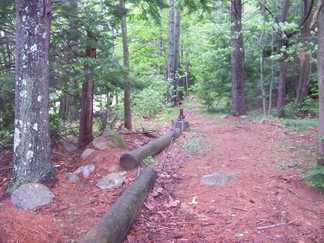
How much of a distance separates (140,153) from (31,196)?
2.42 m

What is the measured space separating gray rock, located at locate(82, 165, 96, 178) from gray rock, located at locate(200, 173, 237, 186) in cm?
219

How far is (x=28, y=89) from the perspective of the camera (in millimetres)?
5191

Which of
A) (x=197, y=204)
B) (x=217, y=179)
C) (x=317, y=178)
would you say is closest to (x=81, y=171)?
(x=197, y=204)

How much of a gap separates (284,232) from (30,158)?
4.04 m

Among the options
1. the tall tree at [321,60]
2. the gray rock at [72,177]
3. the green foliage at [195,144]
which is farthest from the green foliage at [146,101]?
the tall tree at [321,60]

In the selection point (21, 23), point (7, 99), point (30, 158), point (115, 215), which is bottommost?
point (115, 215)

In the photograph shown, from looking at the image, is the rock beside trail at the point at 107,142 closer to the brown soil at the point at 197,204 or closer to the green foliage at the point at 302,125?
the brown soil at the point at 197,204

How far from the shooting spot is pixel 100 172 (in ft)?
20.3

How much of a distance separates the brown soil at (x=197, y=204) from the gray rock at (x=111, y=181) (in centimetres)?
12

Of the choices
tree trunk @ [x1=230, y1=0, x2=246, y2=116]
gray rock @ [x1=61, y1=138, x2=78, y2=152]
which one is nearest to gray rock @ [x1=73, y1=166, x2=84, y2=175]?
gray rock @ [x1=61, y1=138, x2=78, y2=152]

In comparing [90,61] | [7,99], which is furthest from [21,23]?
[7,99]

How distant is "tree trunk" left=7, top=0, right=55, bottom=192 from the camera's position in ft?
16.9

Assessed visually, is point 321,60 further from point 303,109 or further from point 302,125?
point 303,109

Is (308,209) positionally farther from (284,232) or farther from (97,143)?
(97,143)
